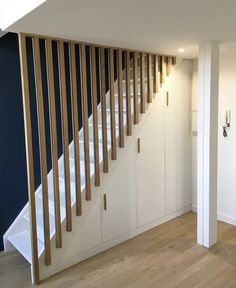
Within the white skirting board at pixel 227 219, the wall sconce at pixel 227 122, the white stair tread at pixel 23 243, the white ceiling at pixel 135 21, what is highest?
the white ceiling at pixel 135 21

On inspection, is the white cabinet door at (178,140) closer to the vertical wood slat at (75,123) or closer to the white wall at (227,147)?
the white wall at (227,147)

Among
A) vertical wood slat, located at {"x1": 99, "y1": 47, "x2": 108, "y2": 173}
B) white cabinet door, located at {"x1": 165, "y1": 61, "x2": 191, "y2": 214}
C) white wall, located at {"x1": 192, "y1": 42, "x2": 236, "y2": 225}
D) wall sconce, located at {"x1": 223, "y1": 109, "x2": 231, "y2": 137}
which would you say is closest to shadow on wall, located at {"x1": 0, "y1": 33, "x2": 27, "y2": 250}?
vertical wood slat, located at {"x1": 99, "y1": 47, "x2": 108, "y2": 173}

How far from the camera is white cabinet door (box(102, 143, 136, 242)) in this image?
117 inches

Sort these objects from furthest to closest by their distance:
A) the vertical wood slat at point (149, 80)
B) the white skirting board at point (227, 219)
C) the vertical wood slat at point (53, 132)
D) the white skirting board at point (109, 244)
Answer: the white skirting board at point (227, 219), the vertical wood slat at point (149, 80), the white skirting board at point (109, 244), the vertical wood slat at point (53, 132)

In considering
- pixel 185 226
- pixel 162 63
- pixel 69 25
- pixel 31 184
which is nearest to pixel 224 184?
pixel 185 226

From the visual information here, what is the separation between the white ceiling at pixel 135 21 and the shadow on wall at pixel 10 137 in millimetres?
840

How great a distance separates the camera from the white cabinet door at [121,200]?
2984 mm

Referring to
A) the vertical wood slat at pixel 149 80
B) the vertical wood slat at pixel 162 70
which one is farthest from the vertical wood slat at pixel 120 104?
the vertical wood slat at pixel 162 70

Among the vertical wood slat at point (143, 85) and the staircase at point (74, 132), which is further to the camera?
the vertical wood slat at point (143, 85)

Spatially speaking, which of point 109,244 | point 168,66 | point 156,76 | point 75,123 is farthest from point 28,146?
point 168,66

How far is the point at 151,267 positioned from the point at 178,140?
170cm

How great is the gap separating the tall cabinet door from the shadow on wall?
1362 mm

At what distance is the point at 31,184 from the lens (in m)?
2.38

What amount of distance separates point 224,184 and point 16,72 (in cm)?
287
